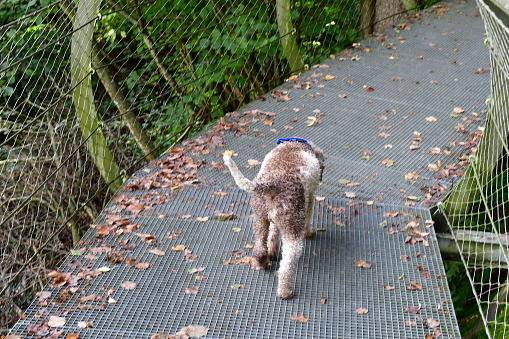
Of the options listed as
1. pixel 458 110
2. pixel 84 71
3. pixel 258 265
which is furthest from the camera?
pixel 458 110

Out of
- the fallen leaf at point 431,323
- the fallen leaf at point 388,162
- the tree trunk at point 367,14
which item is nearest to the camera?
the fallen leaf at point 431,323

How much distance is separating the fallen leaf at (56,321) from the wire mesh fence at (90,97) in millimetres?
462

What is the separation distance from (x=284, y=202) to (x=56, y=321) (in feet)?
4.86

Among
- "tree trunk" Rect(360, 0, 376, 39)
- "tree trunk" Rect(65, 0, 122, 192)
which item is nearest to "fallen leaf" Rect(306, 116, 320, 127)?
"tree trunk" Rect(65, 0, 122, 192)

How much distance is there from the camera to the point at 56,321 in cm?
335

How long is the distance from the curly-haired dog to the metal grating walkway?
0.79 ft

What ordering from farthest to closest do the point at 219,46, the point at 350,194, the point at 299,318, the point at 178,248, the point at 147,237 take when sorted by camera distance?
the point at 219,46, the point at 350,194, the point at 147,237, the point at 178,248, the point at 299,318

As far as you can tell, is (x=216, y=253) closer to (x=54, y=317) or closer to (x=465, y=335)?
(x=54, y=317)

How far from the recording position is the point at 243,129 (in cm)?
605

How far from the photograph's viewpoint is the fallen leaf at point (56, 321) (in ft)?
10.9

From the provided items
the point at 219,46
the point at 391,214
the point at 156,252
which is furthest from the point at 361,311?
the point at 219,46

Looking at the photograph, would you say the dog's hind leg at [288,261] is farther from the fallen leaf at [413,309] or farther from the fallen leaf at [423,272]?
the fallen leaf at [423,272]

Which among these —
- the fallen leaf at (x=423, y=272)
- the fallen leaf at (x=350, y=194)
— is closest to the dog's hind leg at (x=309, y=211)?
the fallen leaf at (x=350, y=194)

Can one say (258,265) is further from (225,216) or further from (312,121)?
(312,121)
